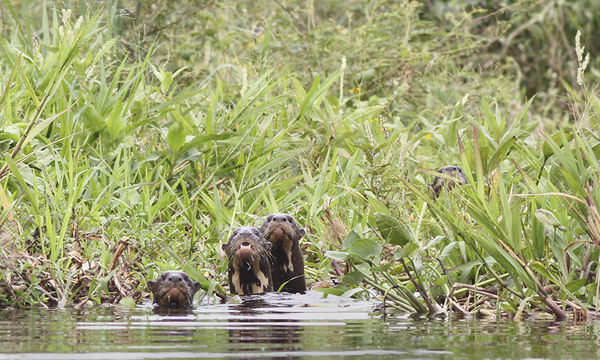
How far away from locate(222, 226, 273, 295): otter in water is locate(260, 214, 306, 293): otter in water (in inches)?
3.1

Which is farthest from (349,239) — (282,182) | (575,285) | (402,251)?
(282,182)

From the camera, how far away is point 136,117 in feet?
19.0

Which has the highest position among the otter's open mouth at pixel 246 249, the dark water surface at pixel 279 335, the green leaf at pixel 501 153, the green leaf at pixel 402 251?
the green leaf at pixel 501 153

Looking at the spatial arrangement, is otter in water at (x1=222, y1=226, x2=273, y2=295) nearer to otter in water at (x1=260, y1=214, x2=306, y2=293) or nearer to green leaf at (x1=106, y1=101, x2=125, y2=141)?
otter in water at (x1=260, y1=214, x2=306, y2=293)

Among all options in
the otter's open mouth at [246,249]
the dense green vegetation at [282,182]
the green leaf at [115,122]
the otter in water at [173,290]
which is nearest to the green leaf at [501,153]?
the dense green vegetation at [282,182]

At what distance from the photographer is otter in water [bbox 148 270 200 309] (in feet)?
12.8

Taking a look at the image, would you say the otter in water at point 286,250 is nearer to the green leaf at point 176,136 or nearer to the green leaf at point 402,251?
the green leaf at point 176,136

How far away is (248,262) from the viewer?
4363mm

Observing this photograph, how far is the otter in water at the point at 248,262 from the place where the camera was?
431 cm

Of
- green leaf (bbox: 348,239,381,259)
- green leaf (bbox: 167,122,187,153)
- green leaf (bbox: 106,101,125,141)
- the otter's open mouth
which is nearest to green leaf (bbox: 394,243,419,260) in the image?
green leaf (bbox: 348,239,381,259)

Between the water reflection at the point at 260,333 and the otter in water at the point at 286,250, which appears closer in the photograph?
the water reflection at the point at 260,333

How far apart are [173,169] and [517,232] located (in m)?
2.77

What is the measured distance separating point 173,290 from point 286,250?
0.95 meters

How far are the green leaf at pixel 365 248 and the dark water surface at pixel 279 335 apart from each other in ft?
0.85
